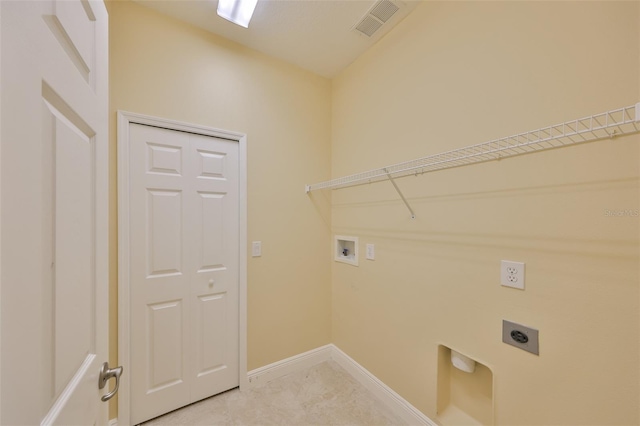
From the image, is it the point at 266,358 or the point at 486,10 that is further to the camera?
the point at 266,358

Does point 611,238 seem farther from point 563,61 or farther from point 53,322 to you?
point 53,322

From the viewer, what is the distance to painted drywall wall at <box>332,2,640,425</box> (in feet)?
2.94

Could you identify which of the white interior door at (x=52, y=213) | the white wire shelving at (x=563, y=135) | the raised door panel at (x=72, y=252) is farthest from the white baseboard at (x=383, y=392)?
the raised door panel at (x=72, y=252)

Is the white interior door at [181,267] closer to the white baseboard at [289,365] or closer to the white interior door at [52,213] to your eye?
the white baseboard at [289,365]

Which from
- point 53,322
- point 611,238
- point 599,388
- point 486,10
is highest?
point 486,10

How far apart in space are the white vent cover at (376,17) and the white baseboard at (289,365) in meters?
2.72

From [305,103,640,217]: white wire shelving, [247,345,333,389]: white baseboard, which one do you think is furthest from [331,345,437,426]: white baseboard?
[305,103,640,217]: white wire shelving

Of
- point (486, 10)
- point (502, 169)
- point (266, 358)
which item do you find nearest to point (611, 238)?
point (502, 169)

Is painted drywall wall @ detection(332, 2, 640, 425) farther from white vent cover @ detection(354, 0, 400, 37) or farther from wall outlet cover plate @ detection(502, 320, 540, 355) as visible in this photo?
white vent cover @ detection(354, 0, 400, 37)

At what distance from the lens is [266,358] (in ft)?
6.66

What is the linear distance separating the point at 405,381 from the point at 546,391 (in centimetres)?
82

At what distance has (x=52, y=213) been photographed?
530mm

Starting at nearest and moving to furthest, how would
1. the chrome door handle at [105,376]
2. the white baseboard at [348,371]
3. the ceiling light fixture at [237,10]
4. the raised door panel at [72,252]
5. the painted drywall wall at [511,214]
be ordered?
the raised door panel at [72,252], the chrome door handle at [105,376], the painted drywall wall at [511,214], the ceiling light fixture at [237,10], the white baseboard at [348,371]

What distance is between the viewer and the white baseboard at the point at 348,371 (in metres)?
1.60
